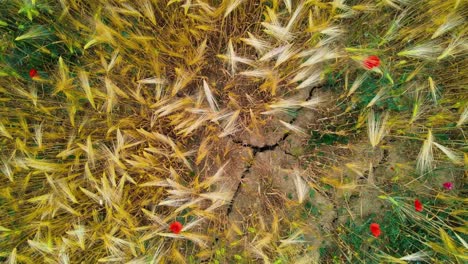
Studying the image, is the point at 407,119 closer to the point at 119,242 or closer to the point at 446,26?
the point at 446,26

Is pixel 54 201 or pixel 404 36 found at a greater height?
pixel 404 36

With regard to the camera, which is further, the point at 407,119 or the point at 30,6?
the point at 407,119

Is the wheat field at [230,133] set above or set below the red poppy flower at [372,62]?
below

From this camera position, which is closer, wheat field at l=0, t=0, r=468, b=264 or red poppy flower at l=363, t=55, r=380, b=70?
red poppy flower at l=363, t=55, r=380, b=70

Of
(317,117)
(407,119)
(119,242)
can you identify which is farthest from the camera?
(317,117)

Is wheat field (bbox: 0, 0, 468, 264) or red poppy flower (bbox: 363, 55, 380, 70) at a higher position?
red poppy flower (bbox: 363, 55, 380, 70)

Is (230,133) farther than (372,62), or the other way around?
(230,133)

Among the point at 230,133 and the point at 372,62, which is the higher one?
the point at 372,62

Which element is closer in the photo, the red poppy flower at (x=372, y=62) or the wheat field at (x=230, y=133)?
the red poppy flower at (x=372, y=62)

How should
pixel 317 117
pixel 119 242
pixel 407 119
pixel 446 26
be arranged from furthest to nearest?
pixel 317 117
pixel 407 119
pixel 119 242
pixel 446 26

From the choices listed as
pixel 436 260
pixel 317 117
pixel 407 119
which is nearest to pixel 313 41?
pixel 317 117

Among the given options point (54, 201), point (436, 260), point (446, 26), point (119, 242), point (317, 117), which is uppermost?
point (446, 26)
